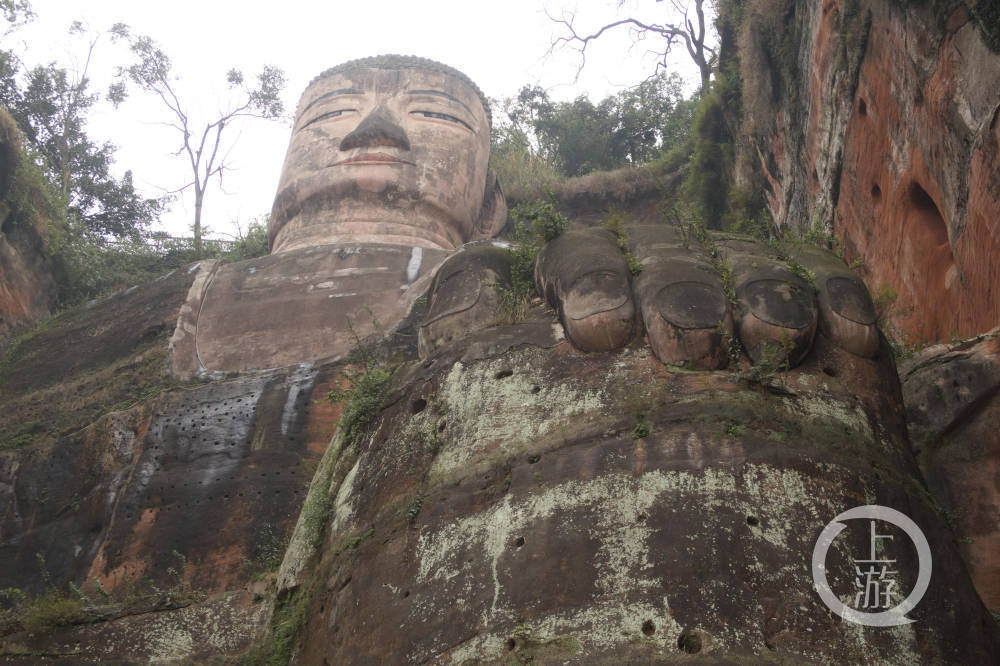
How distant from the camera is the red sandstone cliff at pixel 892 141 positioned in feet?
21.1

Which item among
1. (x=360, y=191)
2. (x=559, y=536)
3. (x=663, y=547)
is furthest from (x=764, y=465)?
(x=360, y=191)

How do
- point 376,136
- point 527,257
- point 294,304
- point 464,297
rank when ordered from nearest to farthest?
point 464,297
point 527,257
point 294,304
point 376,136

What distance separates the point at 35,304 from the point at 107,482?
4206mm

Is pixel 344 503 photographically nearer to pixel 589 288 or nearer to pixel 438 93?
pixel 589 288

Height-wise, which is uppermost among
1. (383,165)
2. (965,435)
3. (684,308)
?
(383,165)

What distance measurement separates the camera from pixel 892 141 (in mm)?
7922

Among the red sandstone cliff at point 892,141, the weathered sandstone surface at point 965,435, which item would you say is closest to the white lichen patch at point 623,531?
the weathered sandstone surface at point 965,435

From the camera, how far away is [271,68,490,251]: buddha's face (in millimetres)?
12031

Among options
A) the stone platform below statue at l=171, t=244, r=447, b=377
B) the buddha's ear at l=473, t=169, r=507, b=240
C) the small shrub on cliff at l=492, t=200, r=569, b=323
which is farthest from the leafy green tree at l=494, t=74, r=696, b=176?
the small shrub on cliff at l=492, t=200, r=569, b=323
